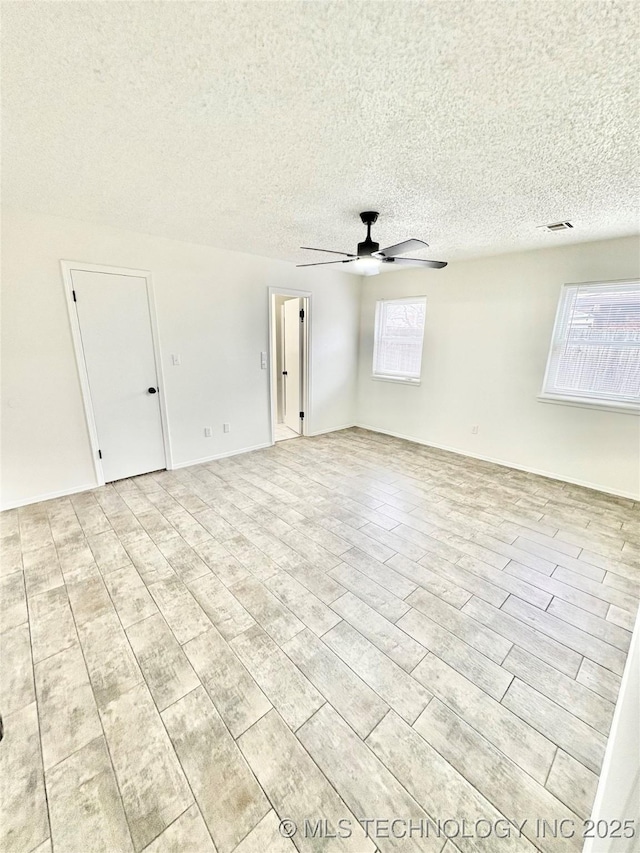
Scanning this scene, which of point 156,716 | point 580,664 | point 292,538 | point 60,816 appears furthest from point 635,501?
point 60,816

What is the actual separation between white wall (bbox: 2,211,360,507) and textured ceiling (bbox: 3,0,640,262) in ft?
1.57

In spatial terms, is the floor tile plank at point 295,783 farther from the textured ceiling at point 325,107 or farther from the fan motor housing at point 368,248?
the fan motor housing at point 368,248

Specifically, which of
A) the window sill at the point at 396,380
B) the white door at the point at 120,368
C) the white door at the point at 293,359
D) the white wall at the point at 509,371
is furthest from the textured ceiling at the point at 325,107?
the window sill at the point at 396,380

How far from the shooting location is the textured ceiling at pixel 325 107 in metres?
1.04

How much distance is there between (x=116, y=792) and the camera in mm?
1138

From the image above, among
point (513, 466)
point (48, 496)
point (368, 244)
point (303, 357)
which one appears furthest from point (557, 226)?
point (48, 496)

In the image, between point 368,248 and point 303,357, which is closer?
point 368,248

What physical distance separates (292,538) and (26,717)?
161 cm

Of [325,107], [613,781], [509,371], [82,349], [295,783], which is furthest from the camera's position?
[509,371]

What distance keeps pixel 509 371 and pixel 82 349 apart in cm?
458

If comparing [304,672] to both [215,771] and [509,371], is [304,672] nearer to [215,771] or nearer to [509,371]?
[215,771]

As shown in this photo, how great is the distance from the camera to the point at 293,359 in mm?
5219

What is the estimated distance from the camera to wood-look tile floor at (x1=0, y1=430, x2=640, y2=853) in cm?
110

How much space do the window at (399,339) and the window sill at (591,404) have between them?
1.66 meters
